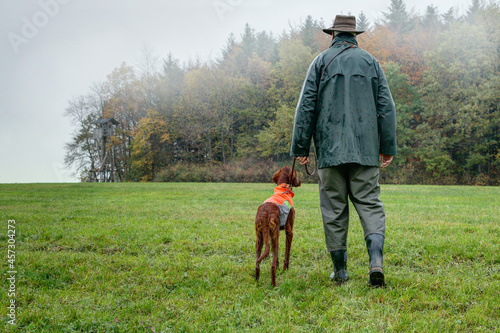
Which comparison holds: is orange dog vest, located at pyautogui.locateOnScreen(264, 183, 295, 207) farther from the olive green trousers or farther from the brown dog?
the olive green trousers

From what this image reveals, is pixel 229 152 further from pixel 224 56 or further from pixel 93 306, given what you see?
pixel 93 306

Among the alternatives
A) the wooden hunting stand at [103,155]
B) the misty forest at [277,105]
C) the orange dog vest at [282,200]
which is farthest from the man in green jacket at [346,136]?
the wooden hunting stand at [103,155]

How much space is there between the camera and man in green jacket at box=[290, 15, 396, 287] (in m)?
3.11

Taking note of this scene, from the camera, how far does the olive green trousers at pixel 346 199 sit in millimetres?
3109

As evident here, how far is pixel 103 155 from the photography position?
30.5 metres

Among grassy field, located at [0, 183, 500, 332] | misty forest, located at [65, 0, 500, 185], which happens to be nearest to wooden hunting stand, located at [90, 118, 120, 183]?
misty forest, located at [65, 0, 500, 185]

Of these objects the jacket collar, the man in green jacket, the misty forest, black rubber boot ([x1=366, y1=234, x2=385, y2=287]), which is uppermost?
the misty forest

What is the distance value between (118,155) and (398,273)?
113ft

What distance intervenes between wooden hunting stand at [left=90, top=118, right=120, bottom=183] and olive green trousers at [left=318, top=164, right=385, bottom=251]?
28947mm

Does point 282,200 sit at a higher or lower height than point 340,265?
higher

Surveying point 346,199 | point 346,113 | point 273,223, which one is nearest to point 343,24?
point 346,113

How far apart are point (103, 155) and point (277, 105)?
16474 mm

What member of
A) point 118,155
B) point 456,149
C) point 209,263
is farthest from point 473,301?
point 118,155

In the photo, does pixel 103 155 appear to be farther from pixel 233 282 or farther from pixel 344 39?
pixel 344 39
